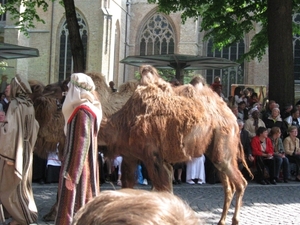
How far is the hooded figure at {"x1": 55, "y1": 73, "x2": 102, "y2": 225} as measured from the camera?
193 inches

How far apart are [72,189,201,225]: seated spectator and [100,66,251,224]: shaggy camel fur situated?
185 inches

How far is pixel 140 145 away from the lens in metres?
6.42

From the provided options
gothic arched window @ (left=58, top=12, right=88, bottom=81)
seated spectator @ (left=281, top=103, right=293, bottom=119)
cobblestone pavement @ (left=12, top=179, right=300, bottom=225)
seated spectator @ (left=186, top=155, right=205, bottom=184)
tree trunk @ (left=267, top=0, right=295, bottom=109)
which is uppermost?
gothic arched window @ (left=58, top=12, right=88, bottom=81)

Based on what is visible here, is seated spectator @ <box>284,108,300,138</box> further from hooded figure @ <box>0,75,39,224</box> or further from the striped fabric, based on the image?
A: the striped fabric

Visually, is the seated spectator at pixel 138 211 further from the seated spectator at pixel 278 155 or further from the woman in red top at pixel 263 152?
the seated spectator at pixel 278 155

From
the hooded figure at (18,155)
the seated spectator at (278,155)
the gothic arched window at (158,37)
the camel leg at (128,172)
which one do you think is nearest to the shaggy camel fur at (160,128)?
the camel leg at (128,172)

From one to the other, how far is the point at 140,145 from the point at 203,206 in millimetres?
2671

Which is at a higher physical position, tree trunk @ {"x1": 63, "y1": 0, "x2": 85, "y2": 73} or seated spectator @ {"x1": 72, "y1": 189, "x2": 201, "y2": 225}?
tree trunk @ {"x1": 63, "y1": 0, "x2": 85, "y2": 73}

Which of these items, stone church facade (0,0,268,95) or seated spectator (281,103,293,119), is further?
stone church facade (0,0,268,95)

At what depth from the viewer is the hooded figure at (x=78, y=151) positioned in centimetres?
489

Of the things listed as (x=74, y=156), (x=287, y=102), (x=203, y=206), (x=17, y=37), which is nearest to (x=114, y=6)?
(x=17, y=37)

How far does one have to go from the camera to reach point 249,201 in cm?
938

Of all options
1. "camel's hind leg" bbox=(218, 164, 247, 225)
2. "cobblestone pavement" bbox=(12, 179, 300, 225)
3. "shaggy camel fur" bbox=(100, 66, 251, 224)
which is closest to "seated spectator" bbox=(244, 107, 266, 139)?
"cobblestone pavement" bbox=(12, 179, 300, 225)

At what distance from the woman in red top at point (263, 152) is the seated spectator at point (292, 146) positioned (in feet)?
2.37
